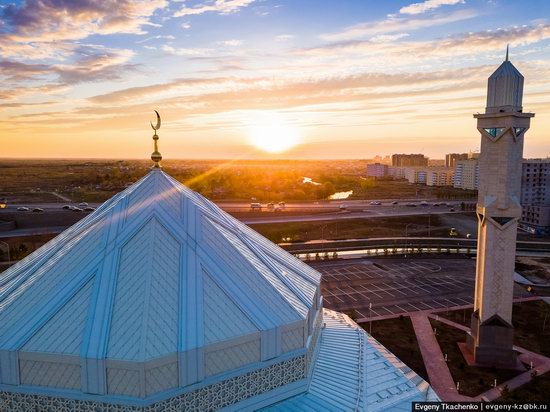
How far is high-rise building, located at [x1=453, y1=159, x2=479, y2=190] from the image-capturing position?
436 feet

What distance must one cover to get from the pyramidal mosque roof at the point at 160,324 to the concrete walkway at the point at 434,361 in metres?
10.5

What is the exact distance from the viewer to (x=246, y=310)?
40.3 ft

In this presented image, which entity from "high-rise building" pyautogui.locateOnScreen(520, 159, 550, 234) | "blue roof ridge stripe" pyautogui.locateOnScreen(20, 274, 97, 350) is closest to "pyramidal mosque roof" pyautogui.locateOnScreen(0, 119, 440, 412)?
"blue roof ridge stripe" pyautogui.locateOnScreen(20, 274, 97, 350)

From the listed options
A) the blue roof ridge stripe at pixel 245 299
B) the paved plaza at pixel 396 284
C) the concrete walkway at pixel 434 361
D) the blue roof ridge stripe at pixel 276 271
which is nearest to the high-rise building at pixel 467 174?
the paved plaza at pixel 396 284

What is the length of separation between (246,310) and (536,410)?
20.0 meters

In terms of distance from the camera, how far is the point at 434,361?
27281 millimetres

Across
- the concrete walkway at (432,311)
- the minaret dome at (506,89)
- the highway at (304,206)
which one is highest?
the minaret dome at (506,89)

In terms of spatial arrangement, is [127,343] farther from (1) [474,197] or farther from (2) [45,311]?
(1) [474,197]

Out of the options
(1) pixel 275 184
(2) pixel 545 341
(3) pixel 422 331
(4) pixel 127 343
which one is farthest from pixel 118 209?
(1) pixel 275 184

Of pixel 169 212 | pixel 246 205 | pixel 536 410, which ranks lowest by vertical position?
pixel 536 410

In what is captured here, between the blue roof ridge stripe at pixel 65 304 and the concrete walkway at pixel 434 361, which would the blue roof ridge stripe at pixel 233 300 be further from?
the concrete walkway at pixel 434 361

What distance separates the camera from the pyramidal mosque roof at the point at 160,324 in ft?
34.8

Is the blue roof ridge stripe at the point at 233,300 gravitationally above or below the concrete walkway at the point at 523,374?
above

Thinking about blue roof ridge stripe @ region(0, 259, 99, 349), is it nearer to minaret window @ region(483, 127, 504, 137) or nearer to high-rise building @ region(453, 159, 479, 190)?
minaret window @ region(483, 127, 504, 137)
